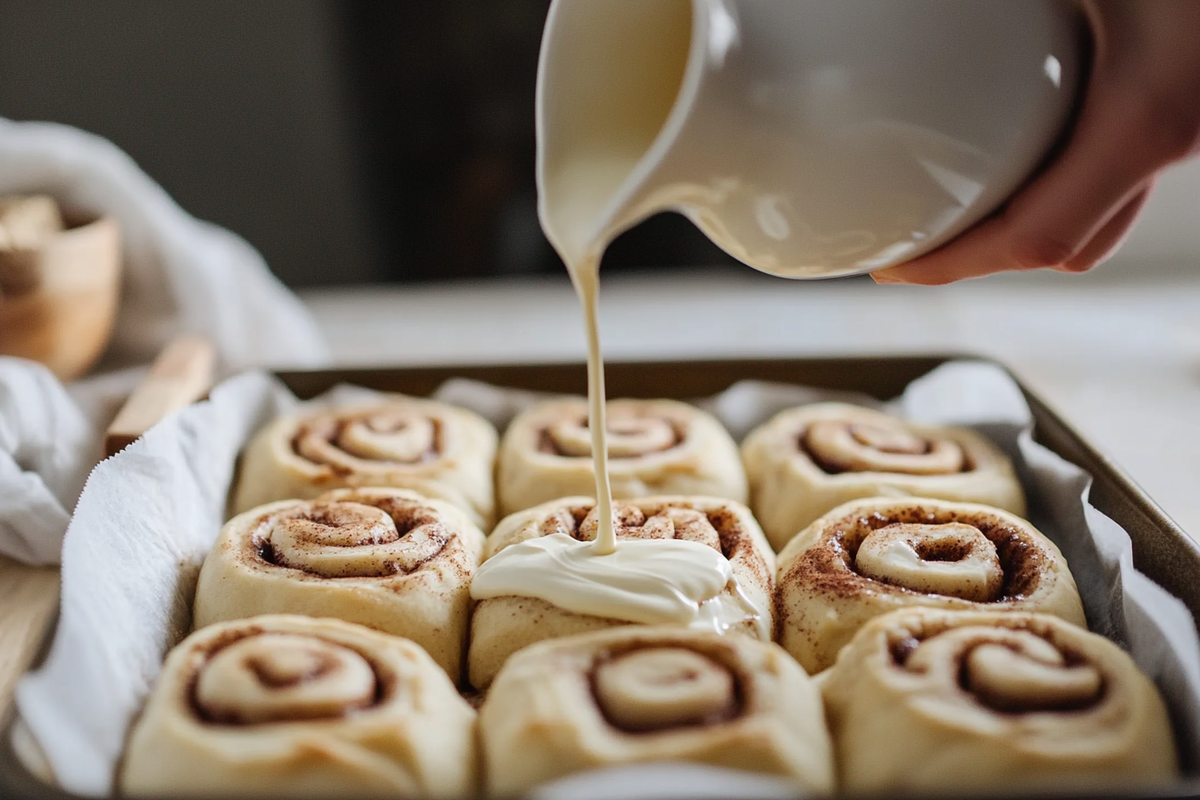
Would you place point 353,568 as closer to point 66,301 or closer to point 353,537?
point 353,537

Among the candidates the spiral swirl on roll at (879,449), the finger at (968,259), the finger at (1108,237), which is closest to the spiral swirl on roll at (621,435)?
the spiral swirl on roll at (879,449)

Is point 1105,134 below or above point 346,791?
above

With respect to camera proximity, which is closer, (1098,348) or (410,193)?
(1098,348)

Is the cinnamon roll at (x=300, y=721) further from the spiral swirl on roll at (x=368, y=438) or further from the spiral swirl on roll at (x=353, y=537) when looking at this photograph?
the spiral swirl on roll at (x=368, y=438)

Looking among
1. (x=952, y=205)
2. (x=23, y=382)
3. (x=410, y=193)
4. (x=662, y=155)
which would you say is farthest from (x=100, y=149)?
(x=952, y=205)

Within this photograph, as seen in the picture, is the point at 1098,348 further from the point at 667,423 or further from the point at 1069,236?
the point at 1069,236
